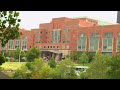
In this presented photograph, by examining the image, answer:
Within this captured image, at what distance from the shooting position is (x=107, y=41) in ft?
93.8

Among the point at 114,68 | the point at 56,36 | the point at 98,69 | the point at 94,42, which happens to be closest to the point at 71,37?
the point at 56,36

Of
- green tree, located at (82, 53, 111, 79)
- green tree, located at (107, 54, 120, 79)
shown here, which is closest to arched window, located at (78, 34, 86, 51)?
green tree, located at (82, 53, 111, 79)

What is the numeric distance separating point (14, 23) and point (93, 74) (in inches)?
458

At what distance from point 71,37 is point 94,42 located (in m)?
3.28

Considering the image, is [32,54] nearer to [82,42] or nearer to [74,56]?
[74,56]

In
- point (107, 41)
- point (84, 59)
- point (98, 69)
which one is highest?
point (107, 41)

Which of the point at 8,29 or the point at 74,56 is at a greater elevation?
the point at 8,29

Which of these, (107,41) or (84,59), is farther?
(107,41)

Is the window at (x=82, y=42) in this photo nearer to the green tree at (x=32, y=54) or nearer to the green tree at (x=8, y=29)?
the green tree at (x=32, y=54)

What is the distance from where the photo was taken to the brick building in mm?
28703

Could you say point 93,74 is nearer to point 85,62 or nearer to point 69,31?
point 85,62

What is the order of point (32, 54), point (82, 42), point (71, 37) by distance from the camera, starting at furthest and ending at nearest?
point (71, 37), point (82, 42), point (32, 54)

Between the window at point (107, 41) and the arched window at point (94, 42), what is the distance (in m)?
1.01
